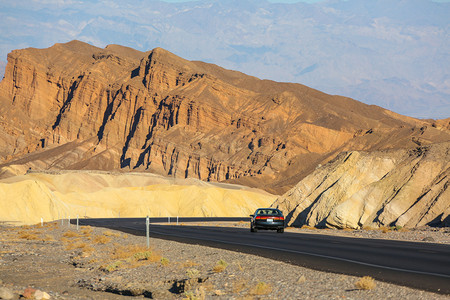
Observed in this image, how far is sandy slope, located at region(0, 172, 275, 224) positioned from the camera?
3105 inches

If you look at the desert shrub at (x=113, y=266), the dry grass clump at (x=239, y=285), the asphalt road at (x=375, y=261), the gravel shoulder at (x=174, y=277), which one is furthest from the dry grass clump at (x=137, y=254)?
the dry grass clump at (x=239, y=285)

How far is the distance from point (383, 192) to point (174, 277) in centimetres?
3184

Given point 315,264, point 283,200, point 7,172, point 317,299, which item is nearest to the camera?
point 317,299

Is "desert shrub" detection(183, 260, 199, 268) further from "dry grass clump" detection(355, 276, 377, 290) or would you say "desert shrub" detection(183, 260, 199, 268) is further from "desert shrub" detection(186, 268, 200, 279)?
"dry grass clump" detection(355, 276, 377, 290)

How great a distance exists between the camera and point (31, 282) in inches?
750

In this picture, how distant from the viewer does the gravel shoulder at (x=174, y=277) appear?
41.6 ft

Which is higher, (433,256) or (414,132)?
(414,132)

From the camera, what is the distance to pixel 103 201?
112 m

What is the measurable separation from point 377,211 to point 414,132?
144856mm

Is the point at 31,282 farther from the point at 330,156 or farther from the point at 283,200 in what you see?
the point at 330,156

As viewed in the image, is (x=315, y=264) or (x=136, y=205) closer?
(x=315, y=264)

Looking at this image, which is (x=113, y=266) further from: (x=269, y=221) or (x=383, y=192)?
(x=383, y=192)

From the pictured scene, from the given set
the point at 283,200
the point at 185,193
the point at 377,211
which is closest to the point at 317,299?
the point at 377,211

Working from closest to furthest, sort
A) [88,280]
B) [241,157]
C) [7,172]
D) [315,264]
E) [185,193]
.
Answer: [315,264], [88,280], [185,193], [7,172], [241,157]
